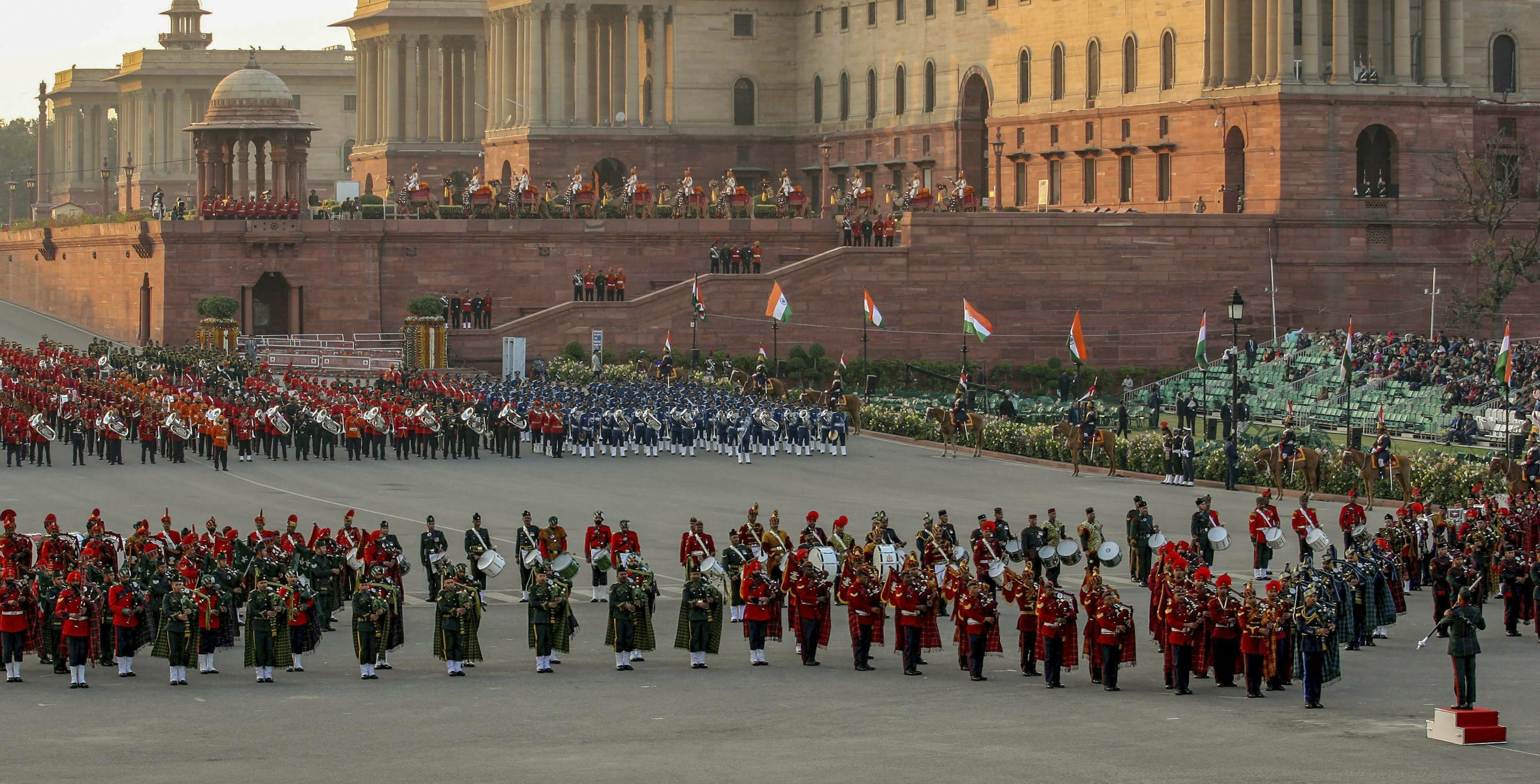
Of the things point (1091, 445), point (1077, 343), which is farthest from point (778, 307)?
point (1091, 445)

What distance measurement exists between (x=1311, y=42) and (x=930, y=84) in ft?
60.2

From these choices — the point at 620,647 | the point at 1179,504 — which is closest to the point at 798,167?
the point at 1179,504

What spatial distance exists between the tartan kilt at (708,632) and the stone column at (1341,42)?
46.9 m

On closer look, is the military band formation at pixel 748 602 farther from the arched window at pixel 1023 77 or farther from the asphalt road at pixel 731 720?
the arched window at pixel 1023 77

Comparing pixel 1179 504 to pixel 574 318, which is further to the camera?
pixel 574 318

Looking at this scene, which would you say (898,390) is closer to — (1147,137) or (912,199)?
Answer: (912,199)

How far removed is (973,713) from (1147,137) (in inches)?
2029

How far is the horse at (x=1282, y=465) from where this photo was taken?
4178cm

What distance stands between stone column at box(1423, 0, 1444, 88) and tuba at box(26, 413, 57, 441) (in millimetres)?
41570

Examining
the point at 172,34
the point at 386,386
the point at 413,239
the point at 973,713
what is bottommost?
the point at 973,713

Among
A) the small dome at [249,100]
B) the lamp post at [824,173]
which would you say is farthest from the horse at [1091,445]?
the lamp post at [824,173]

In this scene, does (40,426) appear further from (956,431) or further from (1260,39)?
(1260,39)

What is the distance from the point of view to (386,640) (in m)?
25.1

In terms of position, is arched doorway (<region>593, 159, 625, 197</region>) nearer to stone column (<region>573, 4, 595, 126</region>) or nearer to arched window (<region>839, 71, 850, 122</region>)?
stone column (<region>573, 4, 595, 126</region>)
